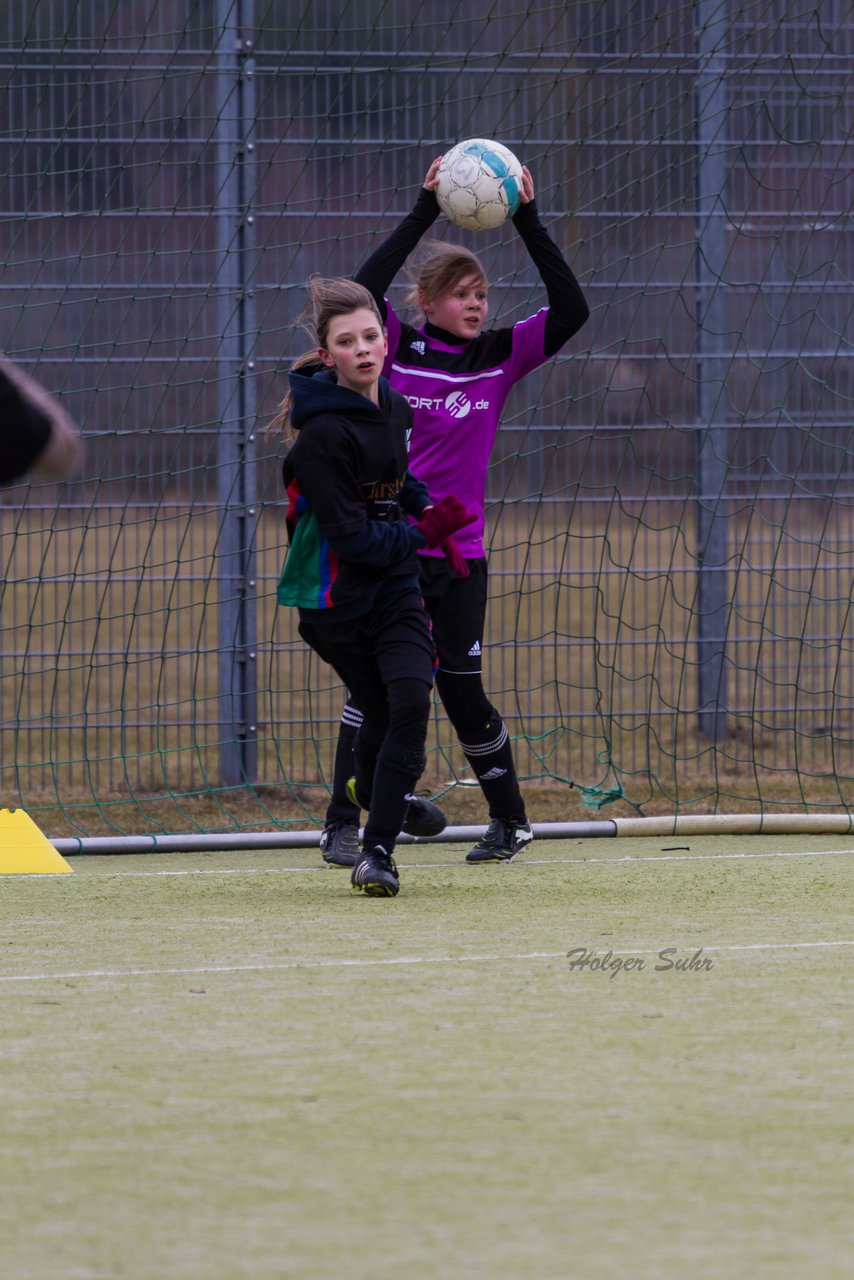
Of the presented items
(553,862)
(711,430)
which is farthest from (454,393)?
(711,430)

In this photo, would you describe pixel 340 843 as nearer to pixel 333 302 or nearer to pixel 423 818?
pixel 423 818

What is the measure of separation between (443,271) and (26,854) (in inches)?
84.8

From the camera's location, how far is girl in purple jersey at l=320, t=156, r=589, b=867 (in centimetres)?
556

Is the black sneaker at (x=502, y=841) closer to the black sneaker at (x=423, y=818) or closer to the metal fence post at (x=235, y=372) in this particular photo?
the black sneaker at (x=423, y=818)

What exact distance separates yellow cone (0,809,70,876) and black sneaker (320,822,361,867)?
806 mm

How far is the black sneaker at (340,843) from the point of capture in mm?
5703

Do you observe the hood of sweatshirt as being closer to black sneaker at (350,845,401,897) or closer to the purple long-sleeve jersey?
the purple long-sleeve jersey

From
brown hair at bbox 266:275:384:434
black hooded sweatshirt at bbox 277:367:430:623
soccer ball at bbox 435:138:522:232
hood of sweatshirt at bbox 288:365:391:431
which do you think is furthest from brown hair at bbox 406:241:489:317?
hood of sweatshirt at bbox 288:365:391:431

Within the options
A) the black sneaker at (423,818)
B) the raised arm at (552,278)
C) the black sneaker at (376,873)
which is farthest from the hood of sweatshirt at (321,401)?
the black sneaker at (423,818)

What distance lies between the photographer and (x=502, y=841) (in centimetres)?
581

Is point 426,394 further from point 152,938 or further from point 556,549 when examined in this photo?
point 556,549

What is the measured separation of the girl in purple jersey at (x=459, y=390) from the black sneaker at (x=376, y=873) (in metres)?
0.69

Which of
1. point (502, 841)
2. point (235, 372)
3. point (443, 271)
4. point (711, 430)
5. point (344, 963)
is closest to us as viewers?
point (344, 963)

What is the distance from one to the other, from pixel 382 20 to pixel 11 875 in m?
4.17
